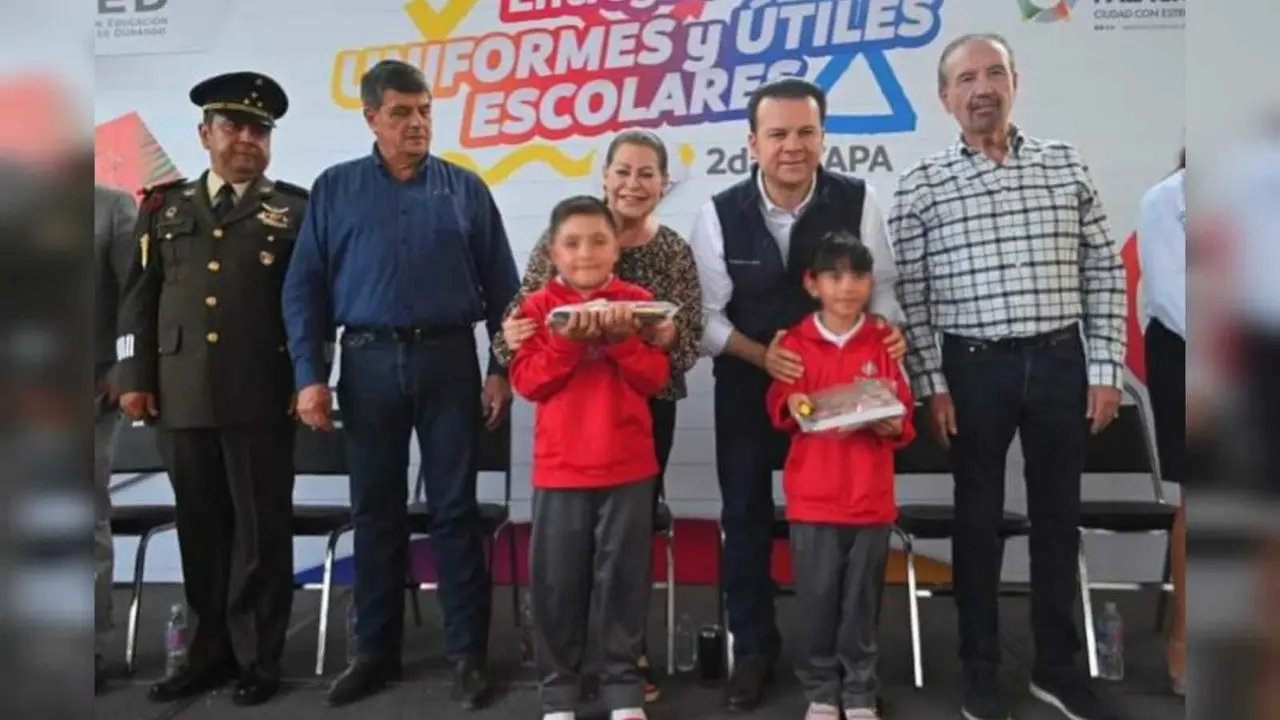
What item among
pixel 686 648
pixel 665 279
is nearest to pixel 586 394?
pixel 665 279

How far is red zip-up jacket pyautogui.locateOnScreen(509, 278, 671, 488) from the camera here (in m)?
2.33

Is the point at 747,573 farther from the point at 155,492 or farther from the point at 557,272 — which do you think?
the point at 155,492

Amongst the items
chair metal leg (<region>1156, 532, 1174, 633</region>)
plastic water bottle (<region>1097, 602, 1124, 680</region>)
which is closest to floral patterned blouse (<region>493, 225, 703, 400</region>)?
plastic water bottle (<region>1097, 602, 1124, 680</region>)

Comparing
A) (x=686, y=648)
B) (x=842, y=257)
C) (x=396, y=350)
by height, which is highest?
(x=842, y=257)

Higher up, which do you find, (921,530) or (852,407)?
(852,407)

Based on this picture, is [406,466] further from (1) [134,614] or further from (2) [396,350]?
(1) [134,614]

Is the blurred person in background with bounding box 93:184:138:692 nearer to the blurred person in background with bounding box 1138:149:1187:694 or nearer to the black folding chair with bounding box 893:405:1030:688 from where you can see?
the black folding chair with bounding box 893:405:1030:688

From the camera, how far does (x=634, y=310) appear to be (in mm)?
2248

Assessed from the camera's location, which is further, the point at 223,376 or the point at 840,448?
the point at 223,376

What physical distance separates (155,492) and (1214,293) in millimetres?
4268

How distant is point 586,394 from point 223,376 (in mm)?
1105

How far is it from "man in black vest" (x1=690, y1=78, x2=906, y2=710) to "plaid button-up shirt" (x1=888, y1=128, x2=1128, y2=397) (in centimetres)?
12

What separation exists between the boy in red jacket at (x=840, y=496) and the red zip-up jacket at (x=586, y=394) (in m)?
0.39

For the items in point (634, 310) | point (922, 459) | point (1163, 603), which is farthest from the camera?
point (922, 459)
